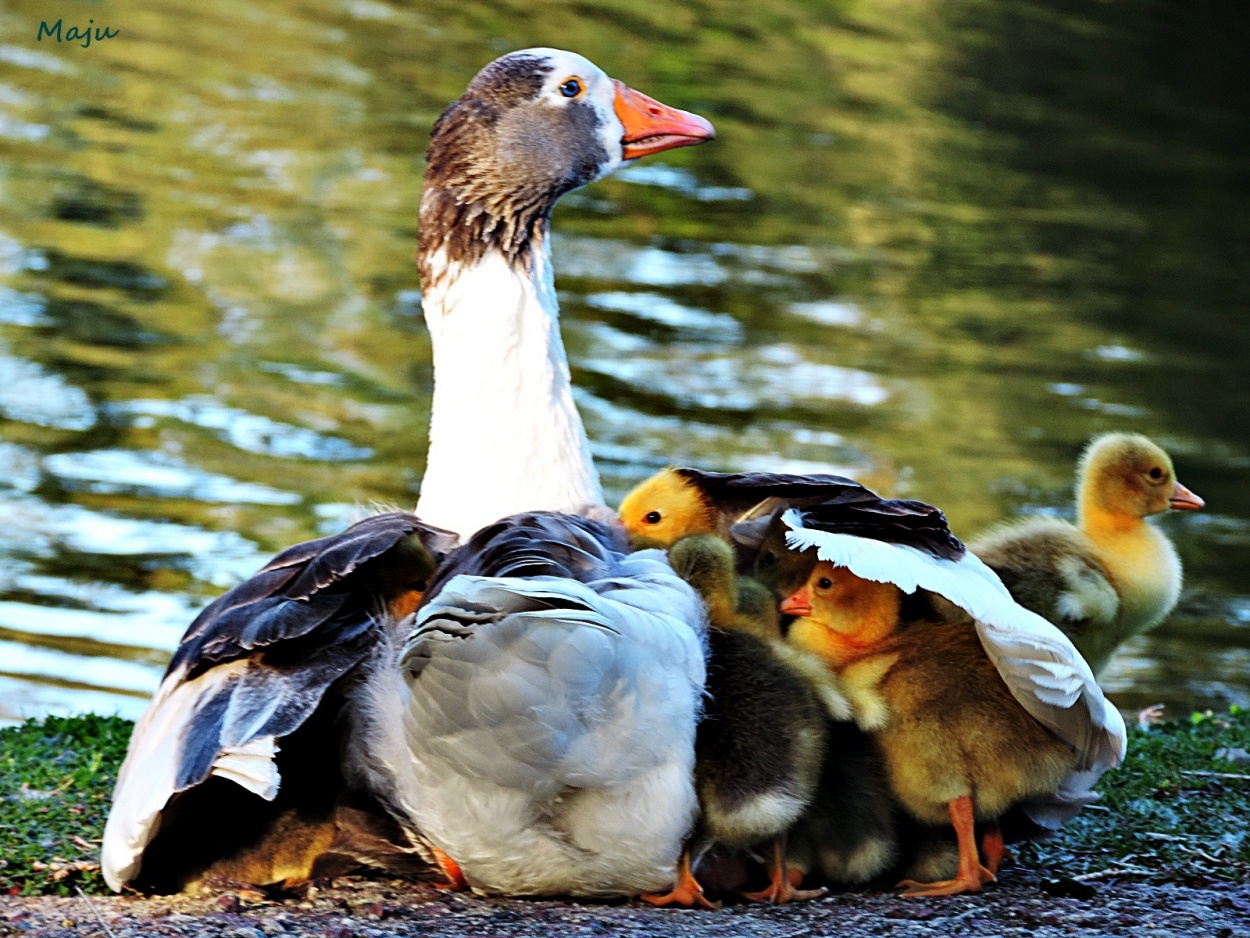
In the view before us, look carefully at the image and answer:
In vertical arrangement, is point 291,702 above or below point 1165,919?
above

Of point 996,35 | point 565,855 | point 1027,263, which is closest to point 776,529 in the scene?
point 565,855

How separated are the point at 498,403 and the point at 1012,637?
1896 millimetres

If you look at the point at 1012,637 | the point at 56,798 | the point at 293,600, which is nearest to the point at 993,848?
the point at 1012,637

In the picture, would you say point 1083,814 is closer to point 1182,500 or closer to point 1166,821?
point 1166,821

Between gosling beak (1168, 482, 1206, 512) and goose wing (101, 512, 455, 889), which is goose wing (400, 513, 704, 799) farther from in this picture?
gosling beak (1168, 482, 1206, 512)

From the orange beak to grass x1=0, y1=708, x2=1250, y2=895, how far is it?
8.34 feet

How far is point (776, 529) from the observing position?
462cm

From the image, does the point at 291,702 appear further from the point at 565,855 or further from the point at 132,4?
the point at 132,4

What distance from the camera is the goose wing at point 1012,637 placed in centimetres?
390

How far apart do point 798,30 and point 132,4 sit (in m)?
9.02

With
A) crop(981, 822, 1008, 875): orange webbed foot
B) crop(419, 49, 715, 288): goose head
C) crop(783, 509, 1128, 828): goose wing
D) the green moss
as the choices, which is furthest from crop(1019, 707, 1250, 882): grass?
the green moss

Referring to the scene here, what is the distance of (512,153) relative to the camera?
5.53 metres

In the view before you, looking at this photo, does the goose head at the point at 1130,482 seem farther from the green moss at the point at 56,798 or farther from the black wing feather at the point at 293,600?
the green moss at the point at 56,798

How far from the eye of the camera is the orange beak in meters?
5.95
